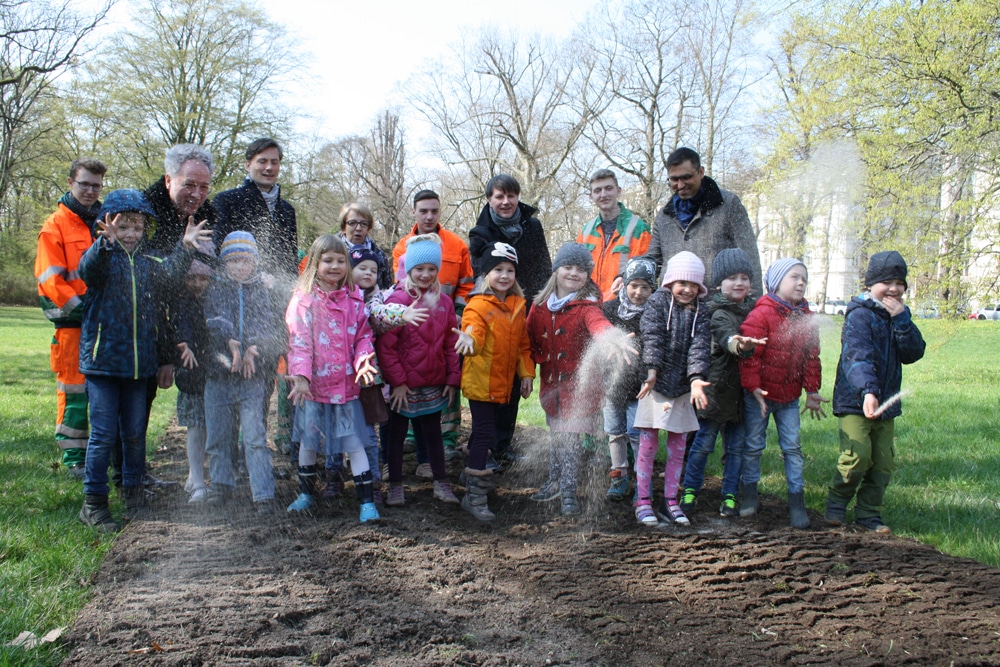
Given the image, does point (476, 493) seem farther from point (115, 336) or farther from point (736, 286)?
point (115, 336)

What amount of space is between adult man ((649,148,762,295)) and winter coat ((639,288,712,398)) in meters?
0.55

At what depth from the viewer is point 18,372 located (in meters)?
12.2

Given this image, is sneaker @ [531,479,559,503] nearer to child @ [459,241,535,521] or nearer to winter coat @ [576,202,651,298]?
child @ [459,241,535,521]

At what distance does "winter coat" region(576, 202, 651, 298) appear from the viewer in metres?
5.91

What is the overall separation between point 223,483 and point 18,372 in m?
9.66

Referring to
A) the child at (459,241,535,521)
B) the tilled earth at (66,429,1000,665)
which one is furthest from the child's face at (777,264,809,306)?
the child at (459,241,535,521)

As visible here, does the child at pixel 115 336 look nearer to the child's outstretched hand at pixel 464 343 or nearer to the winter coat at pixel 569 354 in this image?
the child's outstretched hand at pixel 464 343

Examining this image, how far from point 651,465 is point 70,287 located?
178 inches

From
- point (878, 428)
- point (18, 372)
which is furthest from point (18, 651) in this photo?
point (18, 372)

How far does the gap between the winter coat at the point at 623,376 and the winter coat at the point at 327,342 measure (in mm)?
1888

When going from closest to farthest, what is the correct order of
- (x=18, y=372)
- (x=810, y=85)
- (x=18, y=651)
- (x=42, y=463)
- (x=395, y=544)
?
1. (x=18, y=651)
2. (x=395, y=544)
3. (x=42, y=463)
4. (x=810, y=85)
5. (x=18, y=372)

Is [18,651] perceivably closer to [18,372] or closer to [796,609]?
[796,609]

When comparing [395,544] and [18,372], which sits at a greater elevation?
[18,372]

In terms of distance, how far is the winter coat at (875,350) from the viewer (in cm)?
467
